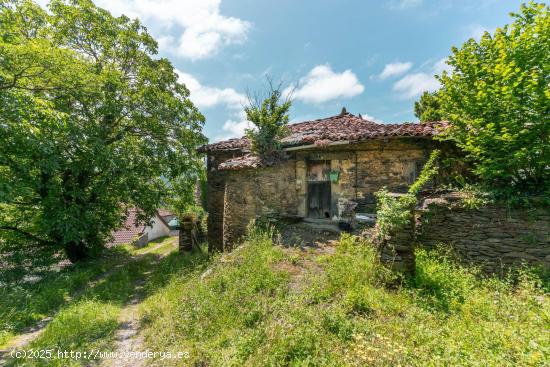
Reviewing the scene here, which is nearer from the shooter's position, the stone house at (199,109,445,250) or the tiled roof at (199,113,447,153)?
the tiled roof at (199,113,447,153)

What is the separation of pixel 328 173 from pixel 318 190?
71 centimetres

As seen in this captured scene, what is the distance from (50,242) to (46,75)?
23.8ft

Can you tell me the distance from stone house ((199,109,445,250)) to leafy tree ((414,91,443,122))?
5274 millimetres

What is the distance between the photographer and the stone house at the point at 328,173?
6.91 metres

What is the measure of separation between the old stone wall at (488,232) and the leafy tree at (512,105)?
2.20 feet

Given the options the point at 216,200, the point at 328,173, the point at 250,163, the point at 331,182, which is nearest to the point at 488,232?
the point at 331,182

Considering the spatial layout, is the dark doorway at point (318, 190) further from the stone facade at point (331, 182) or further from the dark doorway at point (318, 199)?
the stone facade at point (331, 182)

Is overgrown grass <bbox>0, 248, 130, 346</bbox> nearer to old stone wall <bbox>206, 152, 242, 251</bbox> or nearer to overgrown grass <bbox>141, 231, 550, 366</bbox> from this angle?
overgrown grass <bbox>141, 231, 550, 366</bbox>

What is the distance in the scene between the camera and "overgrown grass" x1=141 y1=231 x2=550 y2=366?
283 cm

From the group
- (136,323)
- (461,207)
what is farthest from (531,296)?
(136,323)

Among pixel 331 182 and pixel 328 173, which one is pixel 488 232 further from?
pixel 328 173

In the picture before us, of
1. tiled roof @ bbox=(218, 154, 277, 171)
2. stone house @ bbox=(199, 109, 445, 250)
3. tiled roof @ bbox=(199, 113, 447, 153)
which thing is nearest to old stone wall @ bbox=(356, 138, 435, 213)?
stone house @ bbox=(199, 109, 445, 250)

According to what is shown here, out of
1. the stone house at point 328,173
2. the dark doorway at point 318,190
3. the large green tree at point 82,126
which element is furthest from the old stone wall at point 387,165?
the large green tree at point 82,126

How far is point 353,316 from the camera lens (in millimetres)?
3684
